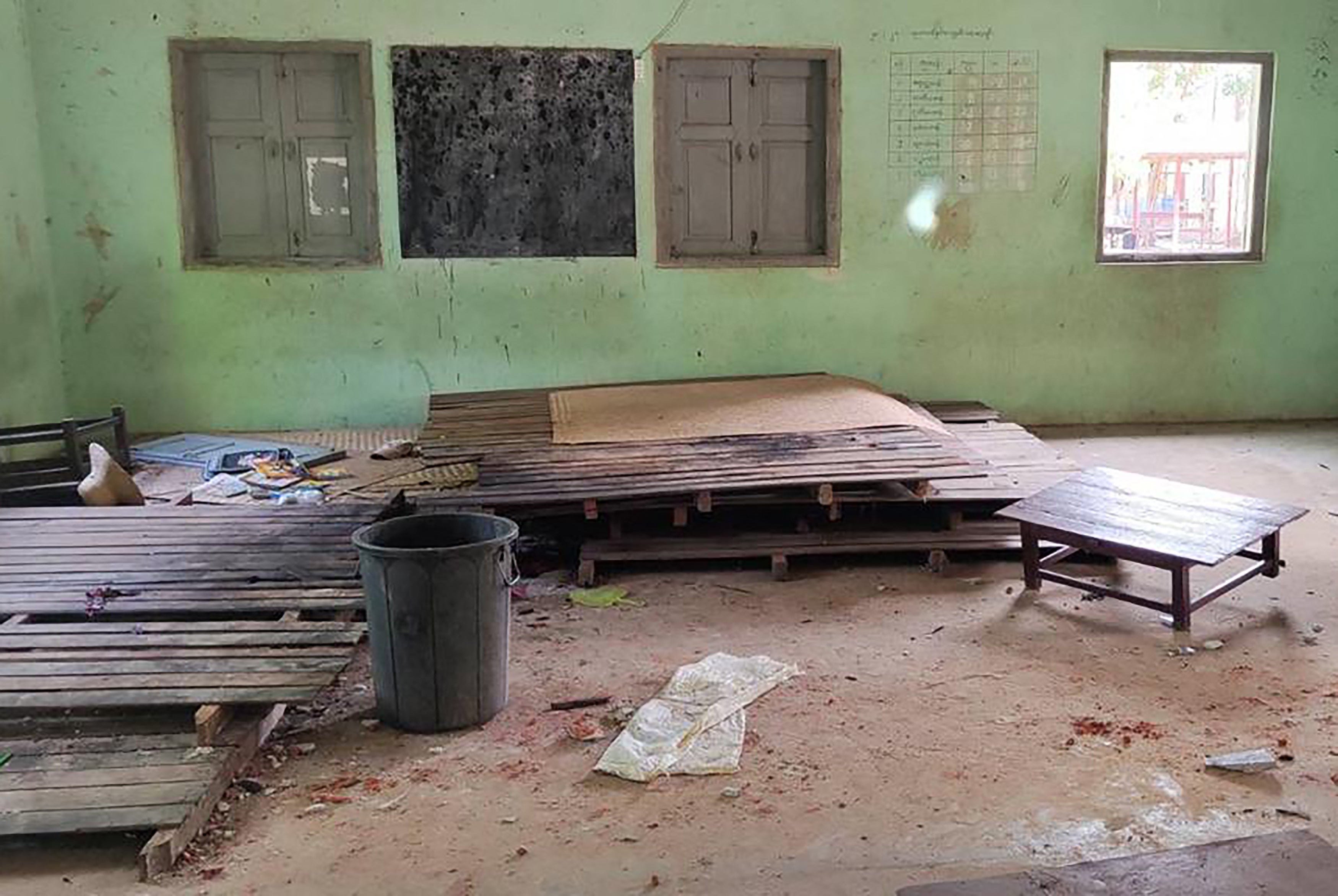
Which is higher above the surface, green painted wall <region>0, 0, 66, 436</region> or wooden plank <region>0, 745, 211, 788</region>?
green painted wall <region>0, 0, 66, 436</region>

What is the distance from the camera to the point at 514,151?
6.30 meters

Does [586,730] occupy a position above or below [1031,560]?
below

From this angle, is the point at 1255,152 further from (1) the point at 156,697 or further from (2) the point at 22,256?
(2) the point at 22,256

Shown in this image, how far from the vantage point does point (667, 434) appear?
16.6 ft

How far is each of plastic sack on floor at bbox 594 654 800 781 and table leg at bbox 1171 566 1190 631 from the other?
1273 mm

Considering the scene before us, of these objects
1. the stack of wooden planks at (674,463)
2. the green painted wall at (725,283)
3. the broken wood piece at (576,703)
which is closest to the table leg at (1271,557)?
the stack of wooden planks at (674,463)

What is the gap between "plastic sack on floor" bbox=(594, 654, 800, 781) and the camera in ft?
9.36

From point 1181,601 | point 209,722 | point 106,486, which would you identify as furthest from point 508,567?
point 106,486

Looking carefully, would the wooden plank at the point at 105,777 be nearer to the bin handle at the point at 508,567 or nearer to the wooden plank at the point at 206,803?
the wooden plank at the point at 206,803

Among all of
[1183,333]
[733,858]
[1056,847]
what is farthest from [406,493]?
[1183,333]

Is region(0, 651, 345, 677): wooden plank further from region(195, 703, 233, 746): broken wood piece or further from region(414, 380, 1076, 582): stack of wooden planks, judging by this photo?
region(414, 380, 1076, 582): stack of wooden planks

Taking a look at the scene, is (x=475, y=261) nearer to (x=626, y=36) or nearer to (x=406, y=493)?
(x=626, y=36)

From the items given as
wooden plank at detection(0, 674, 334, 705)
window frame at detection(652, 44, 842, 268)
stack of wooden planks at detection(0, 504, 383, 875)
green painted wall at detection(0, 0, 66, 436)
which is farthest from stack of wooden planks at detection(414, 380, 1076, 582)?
green painted wall at detection(0, 0, 66, 436)

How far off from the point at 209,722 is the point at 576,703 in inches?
37.6
